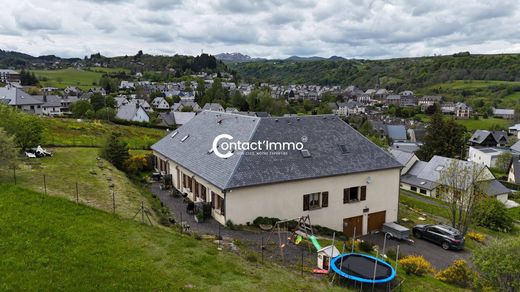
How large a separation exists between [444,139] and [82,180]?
64.6 m

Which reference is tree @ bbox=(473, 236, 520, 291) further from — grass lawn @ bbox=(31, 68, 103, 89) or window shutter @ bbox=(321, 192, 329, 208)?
grass lawn @ bbox=(31, 68, 103, 89)

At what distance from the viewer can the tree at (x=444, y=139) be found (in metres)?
70.1

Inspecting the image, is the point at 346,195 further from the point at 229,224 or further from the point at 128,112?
the point at 128,112

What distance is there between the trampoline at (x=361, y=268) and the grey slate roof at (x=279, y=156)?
7.43 m

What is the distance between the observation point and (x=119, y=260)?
13.0 meters

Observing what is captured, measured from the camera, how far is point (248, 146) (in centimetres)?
2338

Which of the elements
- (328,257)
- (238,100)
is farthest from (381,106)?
(328,257)

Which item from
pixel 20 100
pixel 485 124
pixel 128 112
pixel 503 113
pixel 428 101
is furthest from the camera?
pixel 428 101

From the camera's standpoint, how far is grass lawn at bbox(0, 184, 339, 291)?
1141cm

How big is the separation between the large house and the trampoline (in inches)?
290

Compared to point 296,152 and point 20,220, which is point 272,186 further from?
point 20,220

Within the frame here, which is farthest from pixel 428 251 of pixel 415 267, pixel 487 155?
pixel 487 155

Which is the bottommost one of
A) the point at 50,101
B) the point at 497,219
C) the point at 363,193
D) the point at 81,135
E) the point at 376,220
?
the point at 497,219

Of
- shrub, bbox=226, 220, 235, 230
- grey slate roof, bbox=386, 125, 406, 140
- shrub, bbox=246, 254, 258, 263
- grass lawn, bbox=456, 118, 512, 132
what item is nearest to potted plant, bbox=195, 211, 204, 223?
shrub, bbox=226, 220, 235, 230
